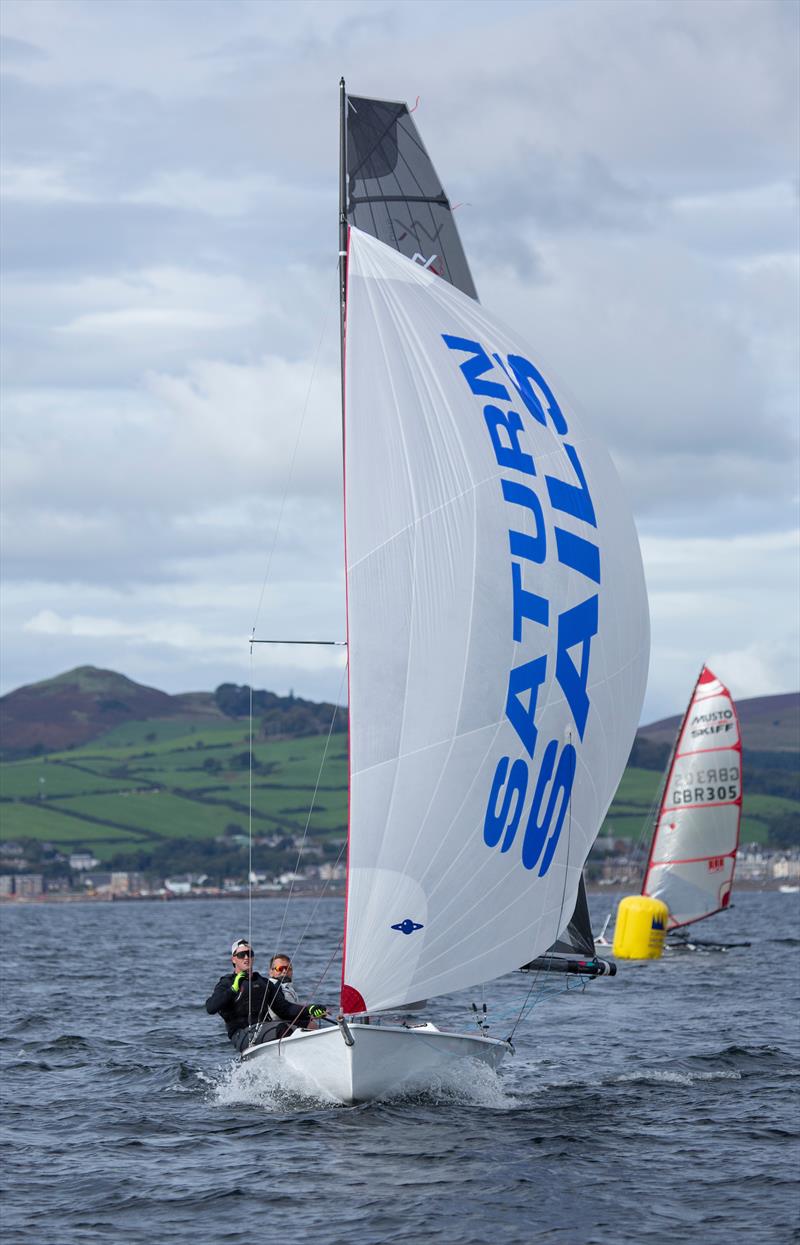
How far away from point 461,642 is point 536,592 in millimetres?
1287

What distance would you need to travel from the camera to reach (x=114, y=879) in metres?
174

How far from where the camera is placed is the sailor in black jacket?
20.4 metres

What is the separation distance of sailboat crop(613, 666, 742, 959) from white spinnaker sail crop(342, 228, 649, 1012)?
31.5m

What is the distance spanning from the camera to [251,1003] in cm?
2070

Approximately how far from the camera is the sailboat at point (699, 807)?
168 feet

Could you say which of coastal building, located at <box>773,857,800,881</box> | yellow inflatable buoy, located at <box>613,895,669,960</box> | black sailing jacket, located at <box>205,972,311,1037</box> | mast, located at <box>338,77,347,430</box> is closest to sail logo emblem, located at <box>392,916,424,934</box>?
black sailing jacket, located at <box>205,972,311,1037</box>

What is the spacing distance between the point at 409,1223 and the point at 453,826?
182 inches

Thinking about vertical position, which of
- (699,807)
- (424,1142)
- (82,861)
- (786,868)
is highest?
(82,861)

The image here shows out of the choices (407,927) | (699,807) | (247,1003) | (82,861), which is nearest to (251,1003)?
(247,1003)

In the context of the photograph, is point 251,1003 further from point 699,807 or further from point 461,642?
point 699,807

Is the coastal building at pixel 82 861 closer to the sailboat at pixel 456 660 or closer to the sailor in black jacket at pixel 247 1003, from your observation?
the sailor in black jacket at pixel 247 1003

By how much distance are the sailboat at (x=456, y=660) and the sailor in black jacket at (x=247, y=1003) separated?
1085 millimetres

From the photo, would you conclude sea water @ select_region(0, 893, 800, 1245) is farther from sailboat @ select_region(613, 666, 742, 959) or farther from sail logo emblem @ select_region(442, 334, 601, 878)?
sailboat @ select_region(613, 666, 742, 959)

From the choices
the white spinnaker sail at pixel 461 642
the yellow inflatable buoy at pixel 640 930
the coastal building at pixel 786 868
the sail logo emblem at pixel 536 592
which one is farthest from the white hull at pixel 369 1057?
the coastal building at pixel 786 868
